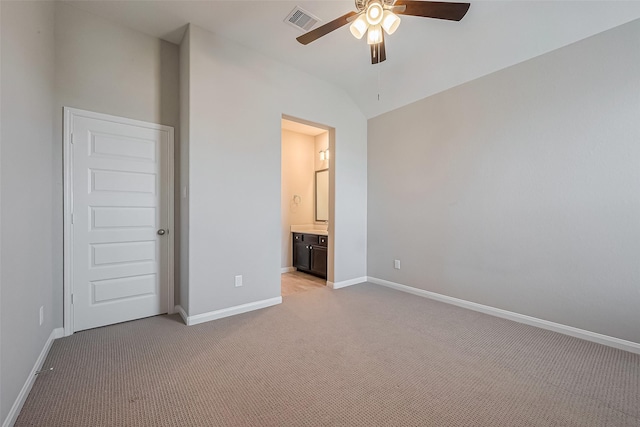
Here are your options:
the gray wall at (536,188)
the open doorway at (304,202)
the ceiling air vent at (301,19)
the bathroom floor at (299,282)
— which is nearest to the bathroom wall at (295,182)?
the open doorway at (304,202)

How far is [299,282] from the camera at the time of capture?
4484mm

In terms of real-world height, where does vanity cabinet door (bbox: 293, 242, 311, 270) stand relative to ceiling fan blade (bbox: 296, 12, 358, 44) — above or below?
below

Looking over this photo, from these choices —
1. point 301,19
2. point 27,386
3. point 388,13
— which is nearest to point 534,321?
point 388,13

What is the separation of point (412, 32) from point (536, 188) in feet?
6.68

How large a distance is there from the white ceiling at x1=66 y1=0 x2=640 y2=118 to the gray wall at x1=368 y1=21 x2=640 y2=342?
0.56ft

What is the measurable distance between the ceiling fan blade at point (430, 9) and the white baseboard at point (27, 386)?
334 centimetres

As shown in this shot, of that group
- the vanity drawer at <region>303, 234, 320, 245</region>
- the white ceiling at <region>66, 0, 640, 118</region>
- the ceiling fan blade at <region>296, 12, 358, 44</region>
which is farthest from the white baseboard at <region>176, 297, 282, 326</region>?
the white ceiling at <region>66, 0, 640, 118</region>

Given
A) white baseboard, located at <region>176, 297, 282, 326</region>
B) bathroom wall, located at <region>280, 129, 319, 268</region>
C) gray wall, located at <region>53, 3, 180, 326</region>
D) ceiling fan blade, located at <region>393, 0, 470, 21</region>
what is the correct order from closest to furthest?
1. ceiling fan blade, located at <region>393, 0, 470, 21</region>
2. gray wall, located at <region>53, 3, 180, 326</region>
3. white baseboard, located at <region>176, 297, 282, 326</region>
4. bathroom wall, located at <region>280, 129, 319, 268</region>

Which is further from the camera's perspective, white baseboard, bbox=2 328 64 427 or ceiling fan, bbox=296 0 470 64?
ceiling fan, bbox=296 0 470 64

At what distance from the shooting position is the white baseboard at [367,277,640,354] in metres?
2.31

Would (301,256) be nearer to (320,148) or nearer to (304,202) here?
(304,202)

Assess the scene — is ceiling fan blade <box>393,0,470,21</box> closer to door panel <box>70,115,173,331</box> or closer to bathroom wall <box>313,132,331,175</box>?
door panel <box>70,115,173,331</box>

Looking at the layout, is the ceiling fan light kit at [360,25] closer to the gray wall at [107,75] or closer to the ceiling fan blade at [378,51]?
the ceiling fan blade at [378,51]

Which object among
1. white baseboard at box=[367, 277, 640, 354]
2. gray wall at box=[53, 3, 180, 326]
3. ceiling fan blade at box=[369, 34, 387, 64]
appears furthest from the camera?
gray wall at box=[53, 3, 180, 326]
